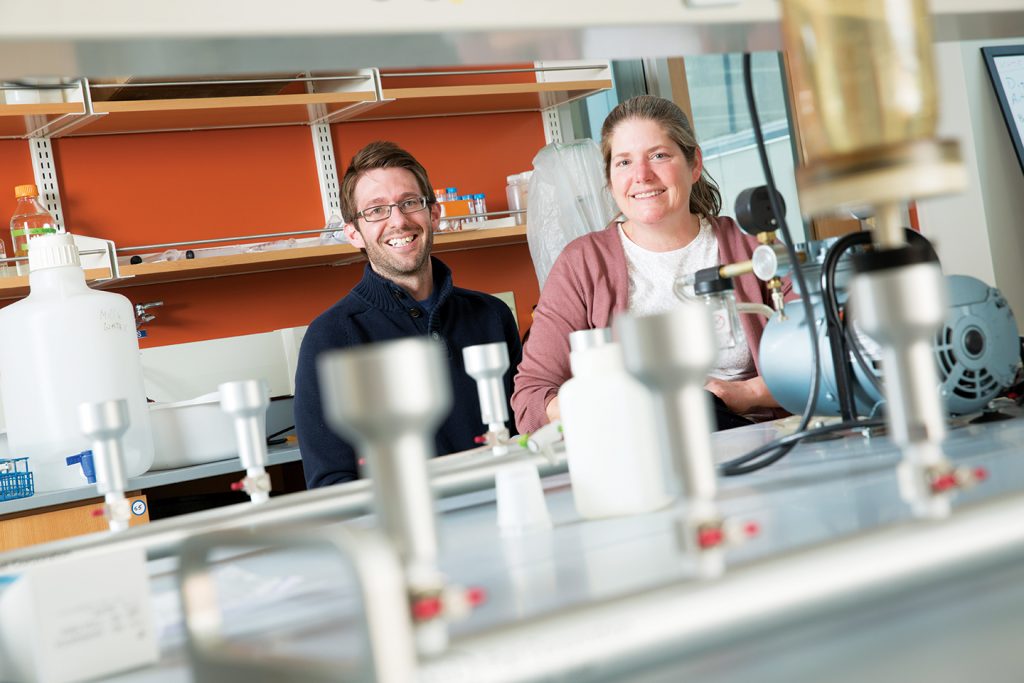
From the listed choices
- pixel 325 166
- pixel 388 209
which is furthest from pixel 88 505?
pixel 325 166

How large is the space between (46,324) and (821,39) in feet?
6.71

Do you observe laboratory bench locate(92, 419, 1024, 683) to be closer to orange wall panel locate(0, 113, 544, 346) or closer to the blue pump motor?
the blue pump motor

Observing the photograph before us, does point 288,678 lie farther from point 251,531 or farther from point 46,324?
point 46,324

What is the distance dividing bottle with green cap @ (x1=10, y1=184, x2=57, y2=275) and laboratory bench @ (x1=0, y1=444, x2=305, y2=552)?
0.78 metres

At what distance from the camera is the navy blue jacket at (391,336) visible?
2150 millimetres

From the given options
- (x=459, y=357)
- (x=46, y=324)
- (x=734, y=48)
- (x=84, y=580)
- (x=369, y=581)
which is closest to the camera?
(x=369, y=581)

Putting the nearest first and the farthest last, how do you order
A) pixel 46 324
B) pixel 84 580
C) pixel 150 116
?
pixel 84 580, pixel 46 324, pixel 150 116

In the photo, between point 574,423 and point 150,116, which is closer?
point 574,423

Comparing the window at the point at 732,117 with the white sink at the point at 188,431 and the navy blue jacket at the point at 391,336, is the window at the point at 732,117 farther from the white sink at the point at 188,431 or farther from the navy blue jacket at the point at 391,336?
the white sink at the point at 188,431

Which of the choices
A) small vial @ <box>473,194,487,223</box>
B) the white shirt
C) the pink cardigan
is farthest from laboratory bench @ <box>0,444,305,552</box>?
small vial @ <box>473,194,487,223</box>

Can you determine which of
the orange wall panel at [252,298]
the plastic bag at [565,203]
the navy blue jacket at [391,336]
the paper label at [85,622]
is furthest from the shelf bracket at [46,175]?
the paper label at [85,622]

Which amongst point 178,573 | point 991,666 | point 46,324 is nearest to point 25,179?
point 46,324

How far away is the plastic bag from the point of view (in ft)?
10.4

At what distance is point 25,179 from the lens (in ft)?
10.3
